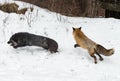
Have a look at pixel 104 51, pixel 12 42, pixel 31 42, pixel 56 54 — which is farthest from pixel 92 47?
pixel 12 42

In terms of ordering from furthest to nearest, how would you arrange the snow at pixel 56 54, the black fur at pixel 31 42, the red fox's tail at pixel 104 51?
the black fur at pixel 31 42
the red fox's tail at pixel 104 51
the snow at pixel 56 54

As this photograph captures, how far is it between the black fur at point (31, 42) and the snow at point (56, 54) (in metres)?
0.14

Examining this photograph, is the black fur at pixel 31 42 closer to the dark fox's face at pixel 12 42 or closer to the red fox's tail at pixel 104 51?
the dark fox's face at pixel 12 42

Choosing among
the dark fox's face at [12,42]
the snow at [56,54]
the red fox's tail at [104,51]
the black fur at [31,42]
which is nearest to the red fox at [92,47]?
the red fox's tail at [104,51]

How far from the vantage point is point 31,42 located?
890 cm

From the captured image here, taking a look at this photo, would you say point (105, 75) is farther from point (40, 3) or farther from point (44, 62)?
point (40, 3)

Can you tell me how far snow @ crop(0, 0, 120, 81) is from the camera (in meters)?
7.76

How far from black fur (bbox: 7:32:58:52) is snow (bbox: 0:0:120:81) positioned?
0.14m

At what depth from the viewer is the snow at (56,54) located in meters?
7.76

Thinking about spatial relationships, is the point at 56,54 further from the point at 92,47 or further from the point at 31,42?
the point at 92,47

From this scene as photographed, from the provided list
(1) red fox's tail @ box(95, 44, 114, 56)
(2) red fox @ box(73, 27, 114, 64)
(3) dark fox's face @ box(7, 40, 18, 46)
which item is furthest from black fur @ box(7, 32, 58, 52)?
(1) red fox's tail @ box(95, 44, 114, 56)

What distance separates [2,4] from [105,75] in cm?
534

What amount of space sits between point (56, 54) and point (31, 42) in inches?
Answer: 25.5

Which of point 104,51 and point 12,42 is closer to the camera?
point 104,51
